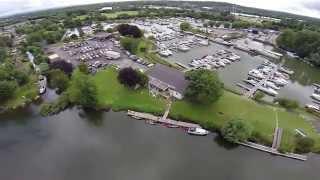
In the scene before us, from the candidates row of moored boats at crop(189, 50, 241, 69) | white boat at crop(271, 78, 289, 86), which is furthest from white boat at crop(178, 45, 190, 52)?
white boat at crop(271, 78, 289, 86)

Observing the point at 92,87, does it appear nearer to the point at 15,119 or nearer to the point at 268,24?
the point at 15,119

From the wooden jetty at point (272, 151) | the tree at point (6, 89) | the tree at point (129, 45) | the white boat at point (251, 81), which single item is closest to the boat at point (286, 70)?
the white boat at point (251, 81)

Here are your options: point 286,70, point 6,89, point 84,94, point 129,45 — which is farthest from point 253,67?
point 6,89

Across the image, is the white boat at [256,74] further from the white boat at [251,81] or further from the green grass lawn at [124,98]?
A: the green grass lawn at [124,98]

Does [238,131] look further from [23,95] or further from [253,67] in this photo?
[23,95]

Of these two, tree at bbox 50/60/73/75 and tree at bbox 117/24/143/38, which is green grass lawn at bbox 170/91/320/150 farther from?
tree at bbox 117/24/143/38

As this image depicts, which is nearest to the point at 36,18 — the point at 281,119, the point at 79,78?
the point at 79,78
